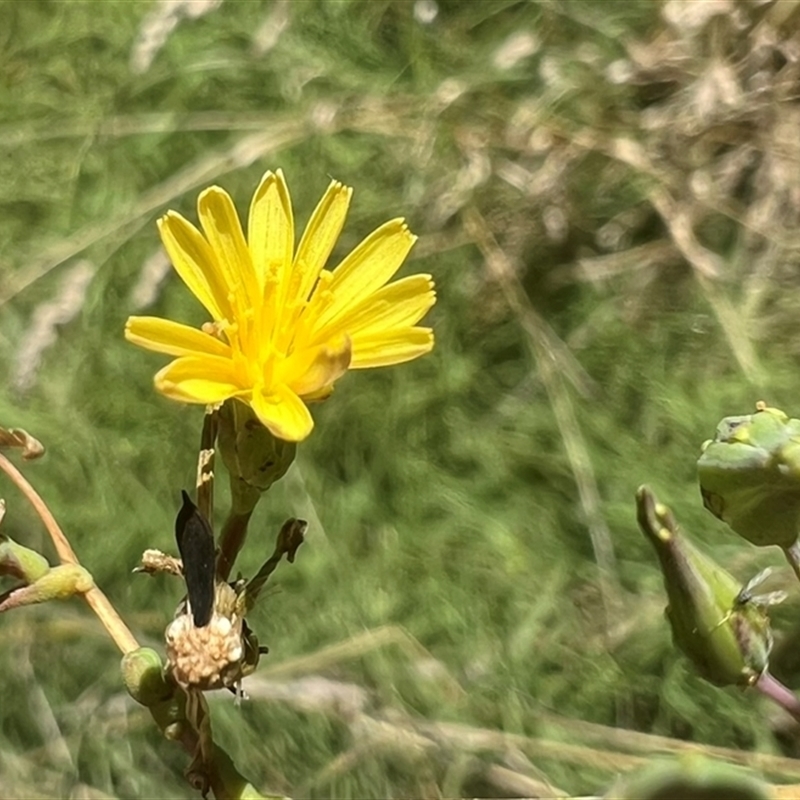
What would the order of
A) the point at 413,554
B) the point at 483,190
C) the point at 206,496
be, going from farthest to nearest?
the point at 483,190 → the point at 413,554 → the point at 206,496

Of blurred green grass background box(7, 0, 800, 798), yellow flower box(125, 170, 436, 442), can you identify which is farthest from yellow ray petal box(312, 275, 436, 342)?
blurred green grass background box(7, 0, 800, 798)

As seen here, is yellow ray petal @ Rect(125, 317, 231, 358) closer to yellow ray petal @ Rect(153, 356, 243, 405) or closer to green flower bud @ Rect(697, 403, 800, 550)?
yellow ray petal @ Rect(153, 356, 243, 405)

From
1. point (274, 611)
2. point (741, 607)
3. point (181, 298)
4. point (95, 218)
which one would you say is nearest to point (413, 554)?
point (274, 611)

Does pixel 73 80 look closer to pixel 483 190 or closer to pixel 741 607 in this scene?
pixel 483 190

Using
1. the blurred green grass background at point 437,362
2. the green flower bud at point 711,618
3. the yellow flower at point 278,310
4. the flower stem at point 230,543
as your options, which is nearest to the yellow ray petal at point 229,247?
the yellow flower at point 278,310

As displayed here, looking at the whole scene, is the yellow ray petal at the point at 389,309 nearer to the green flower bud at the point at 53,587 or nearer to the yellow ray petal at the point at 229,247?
the yellow ray petal at the point at 229,247

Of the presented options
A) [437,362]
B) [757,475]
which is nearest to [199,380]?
[757,475]
